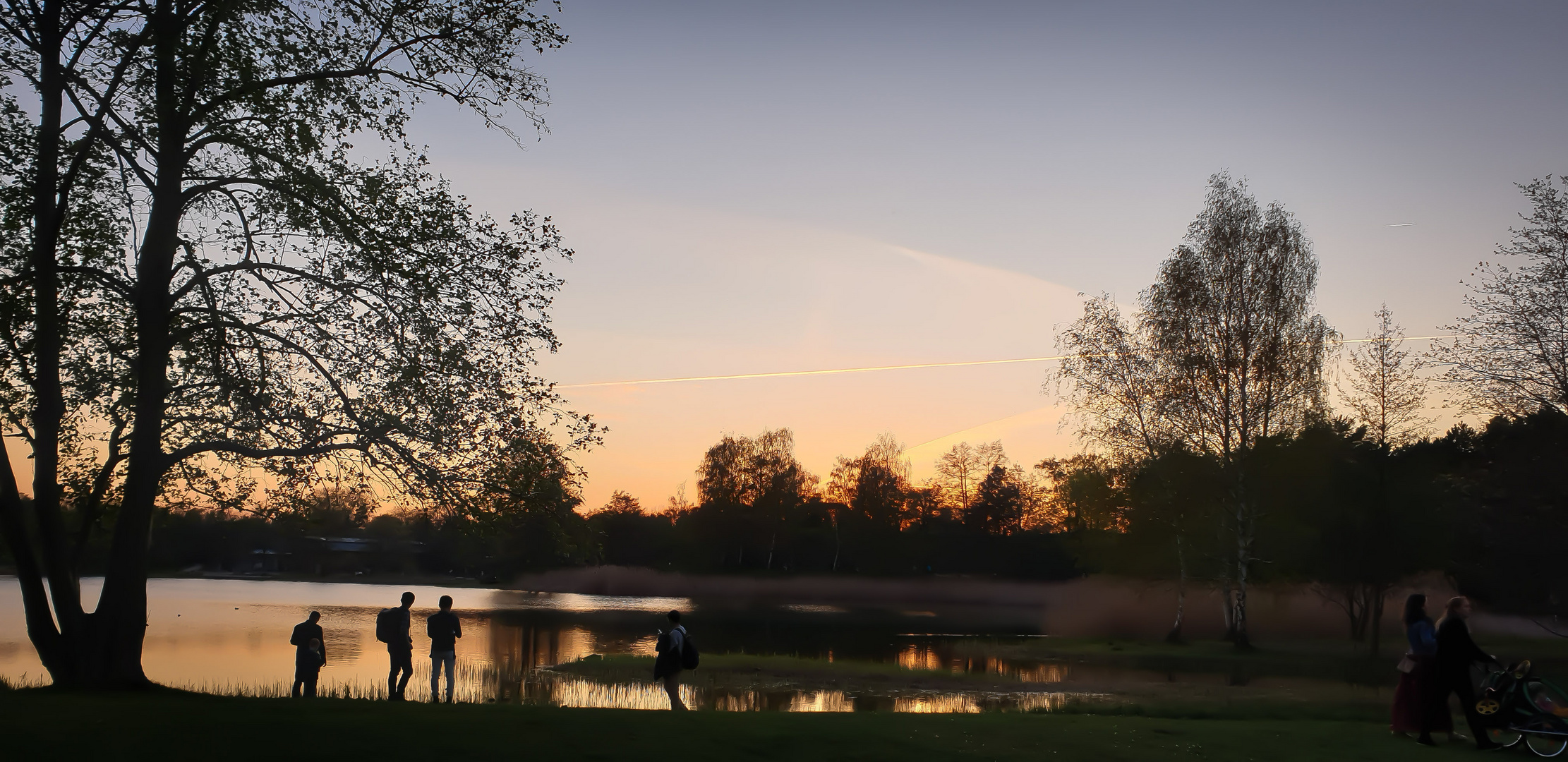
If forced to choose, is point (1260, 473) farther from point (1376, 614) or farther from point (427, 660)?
point (427, 660)

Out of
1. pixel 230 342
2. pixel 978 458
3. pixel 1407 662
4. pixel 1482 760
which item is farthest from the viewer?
pixel 978 458

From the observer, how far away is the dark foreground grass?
862 cm

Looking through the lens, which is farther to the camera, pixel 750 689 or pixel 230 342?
pixel 750 689

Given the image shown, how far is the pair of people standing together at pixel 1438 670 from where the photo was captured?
12008mm

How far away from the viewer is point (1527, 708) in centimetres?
1162

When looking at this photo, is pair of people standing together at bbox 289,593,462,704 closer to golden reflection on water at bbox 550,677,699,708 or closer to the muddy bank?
golden reflection on water at bbox 550,677,699,708

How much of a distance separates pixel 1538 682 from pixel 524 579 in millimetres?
85137

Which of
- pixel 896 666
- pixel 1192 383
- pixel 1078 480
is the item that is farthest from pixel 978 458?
pixel 896 666

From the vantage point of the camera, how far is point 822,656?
35531mm

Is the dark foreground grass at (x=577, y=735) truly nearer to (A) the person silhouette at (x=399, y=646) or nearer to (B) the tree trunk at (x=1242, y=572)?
(A) the person silhouette at (x=399, y=646)

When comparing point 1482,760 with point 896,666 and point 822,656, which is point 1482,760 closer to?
point 896,666

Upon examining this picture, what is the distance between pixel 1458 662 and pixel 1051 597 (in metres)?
59.8

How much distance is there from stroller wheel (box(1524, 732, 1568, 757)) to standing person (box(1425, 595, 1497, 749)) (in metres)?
0.38

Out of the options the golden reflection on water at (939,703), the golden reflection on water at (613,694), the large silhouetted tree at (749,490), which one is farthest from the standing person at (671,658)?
the large silhouetted tree at (749,490)
